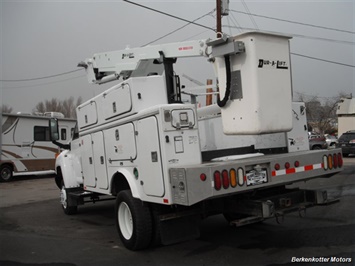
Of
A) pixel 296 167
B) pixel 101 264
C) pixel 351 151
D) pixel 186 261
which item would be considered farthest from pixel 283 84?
pixel 351 151

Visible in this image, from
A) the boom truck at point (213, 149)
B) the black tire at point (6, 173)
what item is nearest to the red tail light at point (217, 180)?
the boom truck at point (213, 149)

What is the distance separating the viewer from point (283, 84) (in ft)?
17.2

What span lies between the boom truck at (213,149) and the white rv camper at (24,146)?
1351 cm

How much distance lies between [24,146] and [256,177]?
1711cm

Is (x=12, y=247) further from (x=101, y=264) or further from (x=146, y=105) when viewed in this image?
(x=146, y=105)

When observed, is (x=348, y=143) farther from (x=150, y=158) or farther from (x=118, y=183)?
(x=150, y=158)

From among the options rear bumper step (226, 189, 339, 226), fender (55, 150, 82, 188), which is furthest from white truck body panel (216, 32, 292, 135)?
fender (55, 150, 82, 188)

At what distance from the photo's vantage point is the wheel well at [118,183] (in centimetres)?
620

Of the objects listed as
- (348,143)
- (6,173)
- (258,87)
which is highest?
(258,87)

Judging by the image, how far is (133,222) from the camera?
541 cm

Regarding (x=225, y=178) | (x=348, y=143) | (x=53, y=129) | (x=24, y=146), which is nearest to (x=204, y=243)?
(x=225, y=178)

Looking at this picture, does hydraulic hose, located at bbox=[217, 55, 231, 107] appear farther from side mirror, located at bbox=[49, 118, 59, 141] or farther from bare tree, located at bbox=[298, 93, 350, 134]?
bare tree, located at bbox=[298, 93, 350, 134]

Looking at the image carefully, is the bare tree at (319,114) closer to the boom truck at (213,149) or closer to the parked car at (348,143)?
the parked car at (348,143)

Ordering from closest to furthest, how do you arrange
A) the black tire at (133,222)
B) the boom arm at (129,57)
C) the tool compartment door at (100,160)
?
the black tire at (133,222)
the boom arm at (129,57)
the tool compartment door at (100,160)
